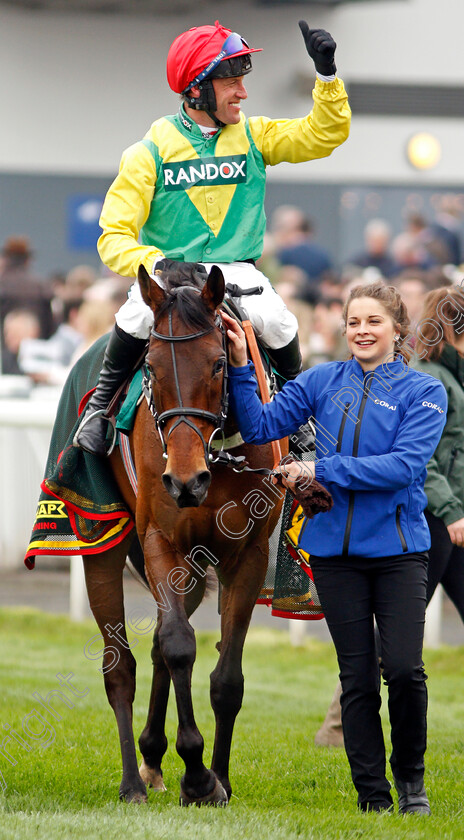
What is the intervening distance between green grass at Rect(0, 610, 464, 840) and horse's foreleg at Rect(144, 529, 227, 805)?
0.37 feet

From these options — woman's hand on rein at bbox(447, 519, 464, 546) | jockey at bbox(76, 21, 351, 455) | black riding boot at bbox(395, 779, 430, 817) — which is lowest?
black riding boot at bbox(395, 779, 430, 817)

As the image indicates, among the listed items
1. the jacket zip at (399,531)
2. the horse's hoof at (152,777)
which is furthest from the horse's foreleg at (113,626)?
the jacket zip at (399,531)

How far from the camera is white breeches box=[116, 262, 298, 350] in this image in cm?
426

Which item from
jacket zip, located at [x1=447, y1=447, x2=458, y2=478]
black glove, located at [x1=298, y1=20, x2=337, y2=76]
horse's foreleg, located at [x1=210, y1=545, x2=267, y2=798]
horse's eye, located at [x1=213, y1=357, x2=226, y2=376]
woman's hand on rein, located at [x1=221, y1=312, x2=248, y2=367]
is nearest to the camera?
horse's eye, located at [x1=213, y1=357, x2=226, y2=376]

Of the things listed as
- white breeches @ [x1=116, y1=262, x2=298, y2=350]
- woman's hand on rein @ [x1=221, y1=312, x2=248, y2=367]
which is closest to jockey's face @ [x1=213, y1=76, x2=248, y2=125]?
white breeches @ [x1=116, y1=262, x2=298, y2=350]

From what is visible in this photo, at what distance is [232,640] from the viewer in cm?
437

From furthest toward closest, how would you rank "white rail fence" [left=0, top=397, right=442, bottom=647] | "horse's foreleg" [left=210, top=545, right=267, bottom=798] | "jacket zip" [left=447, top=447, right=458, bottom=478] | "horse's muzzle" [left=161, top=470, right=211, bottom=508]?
"white rail fence" [left=0, top=397, right=442, bottom=647] < "jacket zip" [left=447, top=447, right=458, bottom=478] < "horse's foreleg" [left=210, top=545, right=267, bottom=798] < "horse's muzzle" [left=161, top=470, right=211, bottom=508]

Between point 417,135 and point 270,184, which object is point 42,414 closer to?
point 270,184

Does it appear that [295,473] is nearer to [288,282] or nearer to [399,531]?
[399,531]

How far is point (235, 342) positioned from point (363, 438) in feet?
1.79

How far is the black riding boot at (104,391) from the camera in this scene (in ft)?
14.7

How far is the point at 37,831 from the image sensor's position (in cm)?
356

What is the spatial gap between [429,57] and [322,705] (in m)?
10.8

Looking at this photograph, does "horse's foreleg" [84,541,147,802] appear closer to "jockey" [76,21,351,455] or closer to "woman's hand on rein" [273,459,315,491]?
"jockey" [76,21,351,455]
